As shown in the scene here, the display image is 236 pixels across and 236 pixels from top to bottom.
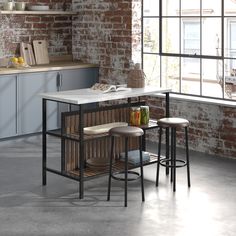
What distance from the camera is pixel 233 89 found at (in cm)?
705

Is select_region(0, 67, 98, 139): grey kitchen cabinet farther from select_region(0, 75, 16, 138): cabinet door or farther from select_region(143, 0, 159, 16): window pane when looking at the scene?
select_region(143, 0, 159, 16): window pane

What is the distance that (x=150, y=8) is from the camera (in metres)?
7.89

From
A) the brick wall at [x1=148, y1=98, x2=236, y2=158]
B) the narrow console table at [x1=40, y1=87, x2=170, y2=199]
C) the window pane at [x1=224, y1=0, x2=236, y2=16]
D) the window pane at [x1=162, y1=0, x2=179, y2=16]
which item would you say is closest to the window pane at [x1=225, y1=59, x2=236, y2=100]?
the brick wall at [x1=148, y1=98, x2=236, y2=158]

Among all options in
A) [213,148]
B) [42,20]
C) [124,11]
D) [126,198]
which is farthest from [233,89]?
[42,20]

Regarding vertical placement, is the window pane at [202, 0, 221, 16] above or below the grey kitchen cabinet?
above

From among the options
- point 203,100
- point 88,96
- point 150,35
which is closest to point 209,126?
point 203,100

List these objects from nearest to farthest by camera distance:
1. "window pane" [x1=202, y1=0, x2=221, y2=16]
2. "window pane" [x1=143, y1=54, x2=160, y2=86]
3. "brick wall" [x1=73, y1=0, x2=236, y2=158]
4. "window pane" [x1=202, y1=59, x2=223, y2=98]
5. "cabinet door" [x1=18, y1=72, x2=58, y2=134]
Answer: "brick wall" [x1=73, y1=0, x2=236, y2=158] → "window pane" [x1=202, y1=0, x2=221, y2=16] → "window pane" [x1=202, y1=59, x2=223, y2=98] → "cabinet door" [x1=18, y1=72, x2=58, y2=134] → "window pane" [x1=143, y1=54, x2=160, y2=86]

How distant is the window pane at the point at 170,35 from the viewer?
298 inches

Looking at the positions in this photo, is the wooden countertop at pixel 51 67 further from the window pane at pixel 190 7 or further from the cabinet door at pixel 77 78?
the window pane at pixel 190 7

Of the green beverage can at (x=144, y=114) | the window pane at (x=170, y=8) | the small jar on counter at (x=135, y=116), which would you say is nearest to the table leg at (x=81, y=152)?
the small jar on counter at (x=135, y=116)

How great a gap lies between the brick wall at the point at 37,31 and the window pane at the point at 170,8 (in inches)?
71.0

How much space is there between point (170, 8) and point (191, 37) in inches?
20.3

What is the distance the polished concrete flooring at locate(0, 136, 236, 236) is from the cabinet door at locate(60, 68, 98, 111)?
→ 1.84 metres

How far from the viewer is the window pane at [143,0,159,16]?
7.80 meters
